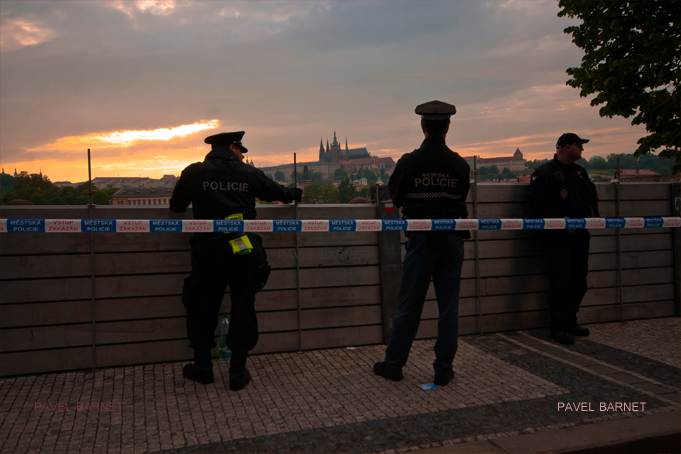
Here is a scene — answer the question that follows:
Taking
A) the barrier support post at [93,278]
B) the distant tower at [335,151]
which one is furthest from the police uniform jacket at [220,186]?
the distant tower at [335,151]

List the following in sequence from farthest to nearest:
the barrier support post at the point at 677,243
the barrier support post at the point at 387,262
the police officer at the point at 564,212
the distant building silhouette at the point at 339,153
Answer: the distant building silhouette at the point at 339,153, the barrier support post at the point at 677,243, the police officer at the point at 564,212, the barrier support post at the point at 387,262

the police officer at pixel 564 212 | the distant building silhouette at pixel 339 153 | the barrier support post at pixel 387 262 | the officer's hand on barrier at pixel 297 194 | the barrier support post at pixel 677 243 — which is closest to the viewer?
the officer's hand on barrier at pixel 297 194

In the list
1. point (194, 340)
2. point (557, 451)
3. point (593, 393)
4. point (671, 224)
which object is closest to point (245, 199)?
point (194, 340)

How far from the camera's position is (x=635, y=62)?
11.8 meters

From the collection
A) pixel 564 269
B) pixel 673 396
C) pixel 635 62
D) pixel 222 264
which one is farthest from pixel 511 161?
pixel 635 62

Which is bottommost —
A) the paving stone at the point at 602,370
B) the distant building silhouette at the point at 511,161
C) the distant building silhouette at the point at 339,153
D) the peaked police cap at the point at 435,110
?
the paving stone at the point at 602,370

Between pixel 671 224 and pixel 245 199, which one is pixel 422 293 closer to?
pixel 245 199

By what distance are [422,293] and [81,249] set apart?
2.81 m

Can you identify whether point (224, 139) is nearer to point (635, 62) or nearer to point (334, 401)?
point (334, 401)

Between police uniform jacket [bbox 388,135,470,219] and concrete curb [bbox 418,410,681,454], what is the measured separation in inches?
64.1

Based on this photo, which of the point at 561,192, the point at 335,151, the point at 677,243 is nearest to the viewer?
the point at 561,192

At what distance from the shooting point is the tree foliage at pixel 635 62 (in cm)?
1105

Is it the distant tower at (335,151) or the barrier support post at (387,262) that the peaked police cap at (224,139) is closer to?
the barrier support post at (387,262)

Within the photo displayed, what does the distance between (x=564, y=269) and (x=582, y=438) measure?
92.0 inches
